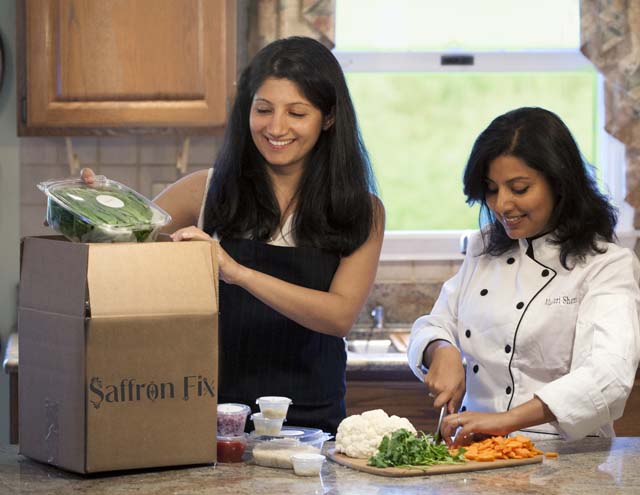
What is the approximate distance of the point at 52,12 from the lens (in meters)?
3.52

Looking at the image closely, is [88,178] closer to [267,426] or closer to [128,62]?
[267,426]

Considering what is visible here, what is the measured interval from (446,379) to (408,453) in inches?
14.4

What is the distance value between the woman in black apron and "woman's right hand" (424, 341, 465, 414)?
0.23 metres

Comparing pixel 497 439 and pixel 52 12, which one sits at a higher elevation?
pixel 52 12

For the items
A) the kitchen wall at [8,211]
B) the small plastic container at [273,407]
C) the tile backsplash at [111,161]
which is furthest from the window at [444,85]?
the small plastic container at [273,407]

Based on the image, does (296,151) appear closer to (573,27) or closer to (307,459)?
(307,459)

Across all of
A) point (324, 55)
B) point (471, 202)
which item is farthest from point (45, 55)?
point (471, 202)

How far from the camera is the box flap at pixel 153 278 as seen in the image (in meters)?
1.74

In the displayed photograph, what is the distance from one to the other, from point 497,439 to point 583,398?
201 millimetres

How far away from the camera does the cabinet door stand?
352 cm

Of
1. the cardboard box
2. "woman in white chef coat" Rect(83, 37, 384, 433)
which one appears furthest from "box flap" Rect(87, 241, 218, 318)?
"woman in white chef coat" Rect(83, 37, 384, 433)

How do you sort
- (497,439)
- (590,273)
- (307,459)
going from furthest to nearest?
(590,273)
(497,439)
(307,459)

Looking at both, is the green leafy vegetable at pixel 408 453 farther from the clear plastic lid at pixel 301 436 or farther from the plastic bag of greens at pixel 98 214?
the plastic bag of greens at pixel 98 214

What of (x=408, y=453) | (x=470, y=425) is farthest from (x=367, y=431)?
(x=470, y=425)
